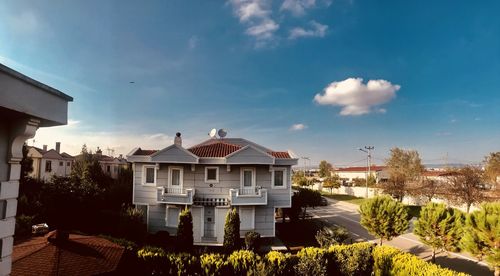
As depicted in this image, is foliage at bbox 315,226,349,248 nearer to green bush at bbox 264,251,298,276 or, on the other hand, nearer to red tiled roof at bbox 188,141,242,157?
green bush at bbox 264,251,298,276

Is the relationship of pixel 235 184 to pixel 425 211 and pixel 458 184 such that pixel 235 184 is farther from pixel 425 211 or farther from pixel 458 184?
pixel 458 184

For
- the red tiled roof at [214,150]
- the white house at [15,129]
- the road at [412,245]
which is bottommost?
the road at [412,245]

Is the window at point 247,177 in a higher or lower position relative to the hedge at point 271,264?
higher

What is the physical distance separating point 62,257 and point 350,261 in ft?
37.6

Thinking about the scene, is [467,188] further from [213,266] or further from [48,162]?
[48,162]

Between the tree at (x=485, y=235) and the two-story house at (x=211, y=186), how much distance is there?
10883 millimetres

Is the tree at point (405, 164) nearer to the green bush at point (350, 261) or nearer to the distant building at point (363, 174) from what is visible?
the distant building at point (363, 174)

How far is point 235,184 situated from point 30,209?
12851 mm

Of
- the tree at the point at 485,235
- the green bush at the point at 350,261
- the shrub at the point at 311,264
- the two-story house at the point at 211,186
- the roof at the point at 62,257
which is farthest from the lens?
the two-story house at the point at 211,186

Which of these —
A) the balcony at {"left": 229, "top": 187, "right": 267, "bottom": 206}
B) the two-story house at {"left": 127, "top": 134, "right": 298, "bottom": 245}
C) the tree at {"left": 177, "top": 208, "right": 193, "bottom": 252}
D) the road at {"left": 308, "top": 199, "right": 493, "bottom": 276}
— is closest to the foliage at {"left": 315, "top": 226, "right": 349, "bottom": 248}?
the two-story house at {"left": 127, "top": 134, "right": 298, "bottom": 245}

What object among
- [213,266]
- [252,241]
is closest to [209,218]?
[252,241]

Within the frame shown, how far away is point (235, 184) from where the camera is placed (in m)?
21.4

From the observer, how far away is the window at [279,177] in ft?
71.5

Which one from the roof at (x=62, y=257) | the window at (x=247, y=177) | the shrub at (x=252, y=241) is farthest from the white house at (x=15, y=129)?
the window at (x=247, y=177)
